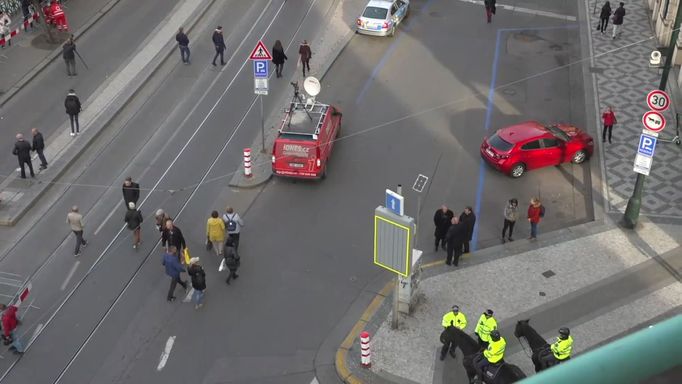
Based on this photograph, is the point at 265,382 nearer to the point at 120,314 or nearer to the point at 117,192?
the point at 120,314

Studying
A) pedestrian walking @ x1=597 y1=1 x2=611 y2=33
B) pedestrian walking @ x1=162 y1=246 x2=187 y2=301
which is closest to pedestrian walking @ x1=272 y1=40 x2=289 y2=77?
pedestrian walking @ x1=162 y1=246 x2=187 y2=301

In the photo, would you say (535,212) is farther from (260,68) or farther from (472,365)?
(260,68)

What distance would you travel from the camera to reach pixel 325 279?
19.9 metres

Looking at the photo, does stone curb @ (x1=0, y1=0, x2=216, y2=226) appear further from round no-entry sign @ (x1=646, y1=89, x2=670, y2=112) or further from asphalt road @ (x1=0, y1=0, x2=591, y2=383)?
round no-entry sign @ (x1=646, y1=89, x2=670, y2=112)

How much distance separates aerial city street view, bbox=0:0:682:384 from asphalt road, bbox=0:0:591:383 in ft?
0.24

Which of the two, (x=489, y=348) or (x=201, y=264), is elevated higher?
(x=489, y=348)

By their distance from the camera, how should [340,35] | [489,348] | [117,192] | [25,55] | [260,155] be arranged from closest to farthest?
1. [489,348]
2. [117,192]
3. [260,155]
4. [25,55]
5. [340,35]

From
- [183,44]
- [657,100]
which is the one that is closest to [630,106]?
[657,100]

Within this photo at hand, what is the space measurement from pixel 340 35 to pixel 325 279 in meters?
15.6

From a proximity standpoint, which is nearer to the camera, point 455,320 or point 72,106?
point 455,320

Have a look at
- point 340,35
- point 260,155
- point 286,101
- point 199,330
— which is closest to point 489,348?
point 199,330

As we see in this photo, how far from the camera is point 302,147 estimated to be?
2295cm

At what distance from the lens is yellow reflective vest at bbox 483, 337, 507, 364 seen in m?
15.3

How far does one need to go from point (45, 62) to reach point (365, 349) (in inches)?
764
